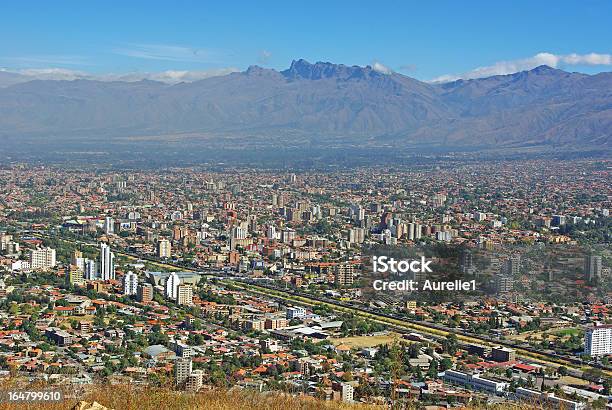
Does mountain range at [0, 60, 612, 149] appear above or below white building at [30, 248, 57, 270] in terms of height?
above

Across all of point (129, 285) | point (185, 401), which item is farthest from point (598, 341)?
point (129, 285)

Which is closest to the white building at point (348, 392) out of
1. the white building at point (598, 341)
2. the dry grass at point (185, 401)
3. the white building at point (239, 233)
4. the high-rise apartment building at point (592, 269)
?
the dry grass at point (185, 401)

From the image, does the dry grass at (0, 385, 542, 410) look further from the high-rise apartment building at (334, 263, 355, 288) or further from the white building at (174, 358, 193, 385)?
the high-rise apartment building at (334, 263, 355, 288)

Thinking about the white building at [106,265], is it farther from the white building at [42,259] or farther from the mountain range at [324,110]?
the mountain range at [324,110]

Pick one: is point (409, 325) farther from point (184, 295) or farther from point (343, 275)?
point (343, 275)

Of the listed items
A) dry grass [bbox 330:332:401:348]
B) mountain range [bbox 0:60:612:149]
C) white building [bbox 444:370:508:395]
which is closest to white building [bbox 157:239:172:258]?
dry grass [bbox 330:332:401:348]

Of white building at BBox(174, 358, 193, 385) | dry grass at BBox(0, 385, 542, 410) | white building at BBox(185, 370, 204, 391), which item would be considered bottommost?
white building at BBox(174, 358, 193, 385)
